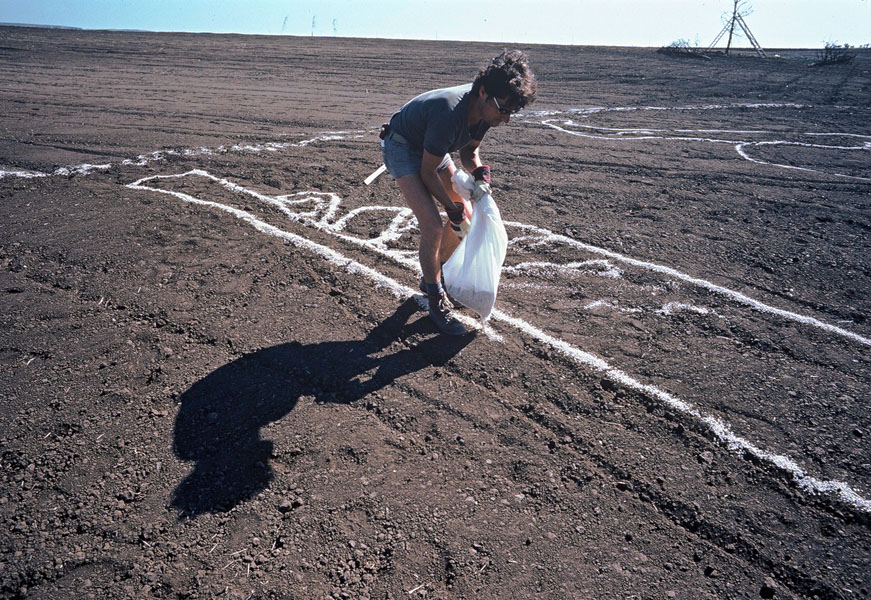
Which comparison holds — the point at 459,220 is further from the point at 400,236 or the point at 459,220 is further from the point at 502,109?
the point at 400,236

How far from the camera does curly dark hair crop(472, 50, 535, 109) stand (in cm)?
299

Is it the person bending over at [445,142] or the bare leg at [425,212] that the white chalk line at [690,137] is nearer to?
the person bending over at [445,142]

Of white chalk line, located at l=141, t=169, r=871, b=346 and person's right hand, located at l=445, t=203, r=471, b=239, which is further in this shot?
white chalk line, located at l=141, t=169, r=871, b=346

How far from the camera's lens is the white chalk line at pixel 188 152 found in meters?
6.76

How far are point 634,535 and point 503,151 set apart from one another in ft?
22.6

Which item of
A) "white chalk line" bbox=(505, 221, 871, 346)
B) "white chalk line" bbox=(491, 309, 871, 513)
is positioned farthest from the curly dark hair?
"white chalk line" bbox=(505, 221, 871, 346)

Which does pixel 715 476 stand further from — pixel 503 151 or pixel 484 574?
pixel 503 151

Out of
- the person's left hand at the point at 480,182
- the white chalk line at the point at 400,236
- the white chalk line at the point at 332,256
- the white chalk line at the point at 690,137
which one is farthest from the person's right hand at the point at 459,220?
the white chalk line at the point at 690,137

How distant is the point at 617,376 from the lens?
3439 mm

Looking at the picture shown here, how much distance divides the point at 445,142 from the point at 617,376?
1852 mm

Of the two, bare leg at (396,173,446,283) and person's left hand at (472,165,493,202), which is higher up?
person's left hand at (472,165,493,202)

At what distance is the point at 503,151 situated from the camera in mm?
8422

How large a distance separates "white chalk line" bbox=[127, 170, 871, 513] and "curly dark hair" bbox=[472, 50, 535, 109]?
64.4 inches

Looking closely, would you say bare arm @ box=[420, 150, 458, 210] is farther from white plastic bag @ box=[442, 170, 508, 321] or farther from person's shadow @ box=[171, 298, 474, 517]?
person's shadow @ box=[171, 298, 474, 517]
